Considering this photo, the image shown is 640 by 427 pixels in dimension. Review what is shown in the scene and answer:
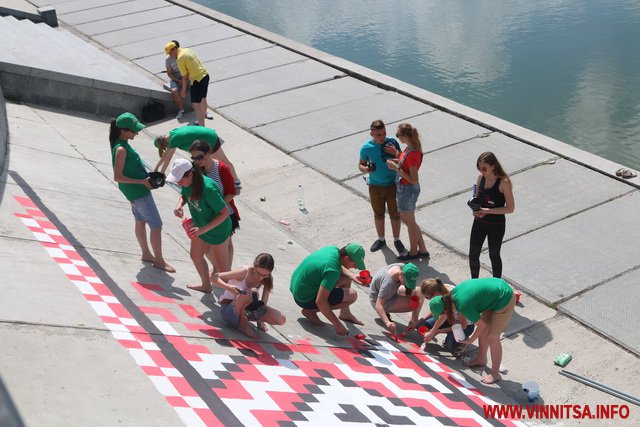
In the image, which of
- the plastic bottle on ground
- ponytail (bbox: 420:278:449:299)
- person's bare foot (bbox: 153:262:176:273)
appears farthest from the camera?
the plastic bottle on ground

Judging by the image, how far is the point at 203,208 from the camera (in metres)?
6.83

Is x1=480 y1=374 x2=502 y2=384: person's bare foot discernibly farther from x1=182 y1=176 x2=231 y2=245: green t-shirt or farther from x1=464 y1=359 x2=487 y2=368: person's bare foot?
x1=182 y1=176 x2=231 y2=245: green t-shirt

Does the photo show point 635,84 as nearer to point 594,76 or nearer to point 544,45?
point 594,76

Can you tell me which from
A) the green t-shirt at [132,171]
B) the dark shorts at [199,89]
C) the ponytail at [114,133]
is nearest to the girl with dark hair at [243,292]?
the green t-shirt at [132,171]

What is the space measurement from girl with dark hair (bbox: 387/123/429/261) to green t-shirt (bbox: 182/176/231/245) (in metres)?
2.43

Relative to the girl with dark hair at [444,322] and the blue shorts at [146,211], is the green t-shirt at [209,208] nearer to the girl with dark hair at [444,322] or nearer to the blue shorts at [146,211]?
the blue shorts at [146,211]

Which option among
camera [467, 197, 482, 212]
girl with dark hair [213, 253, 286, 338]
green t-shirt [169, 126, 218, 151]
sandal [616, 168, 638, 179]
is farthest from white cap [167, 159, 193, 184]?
sandal [616, 168, 638, 179]

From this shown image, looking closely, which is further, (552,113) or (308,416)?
(552,113)

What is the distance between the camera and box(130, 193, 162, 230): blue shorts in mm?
7445

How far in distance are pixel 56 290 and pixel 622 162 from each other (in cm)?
954

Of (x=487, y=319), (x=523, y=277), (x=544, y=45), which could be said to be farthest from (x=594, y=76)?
(x=487, y=319)

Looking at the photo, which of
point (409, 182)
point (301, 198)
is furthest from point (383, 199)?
point (301, 198)

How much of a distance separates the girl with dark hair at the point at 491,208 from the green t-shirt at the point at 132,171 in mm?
3032

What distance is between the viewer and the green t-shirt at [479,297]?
688cm
